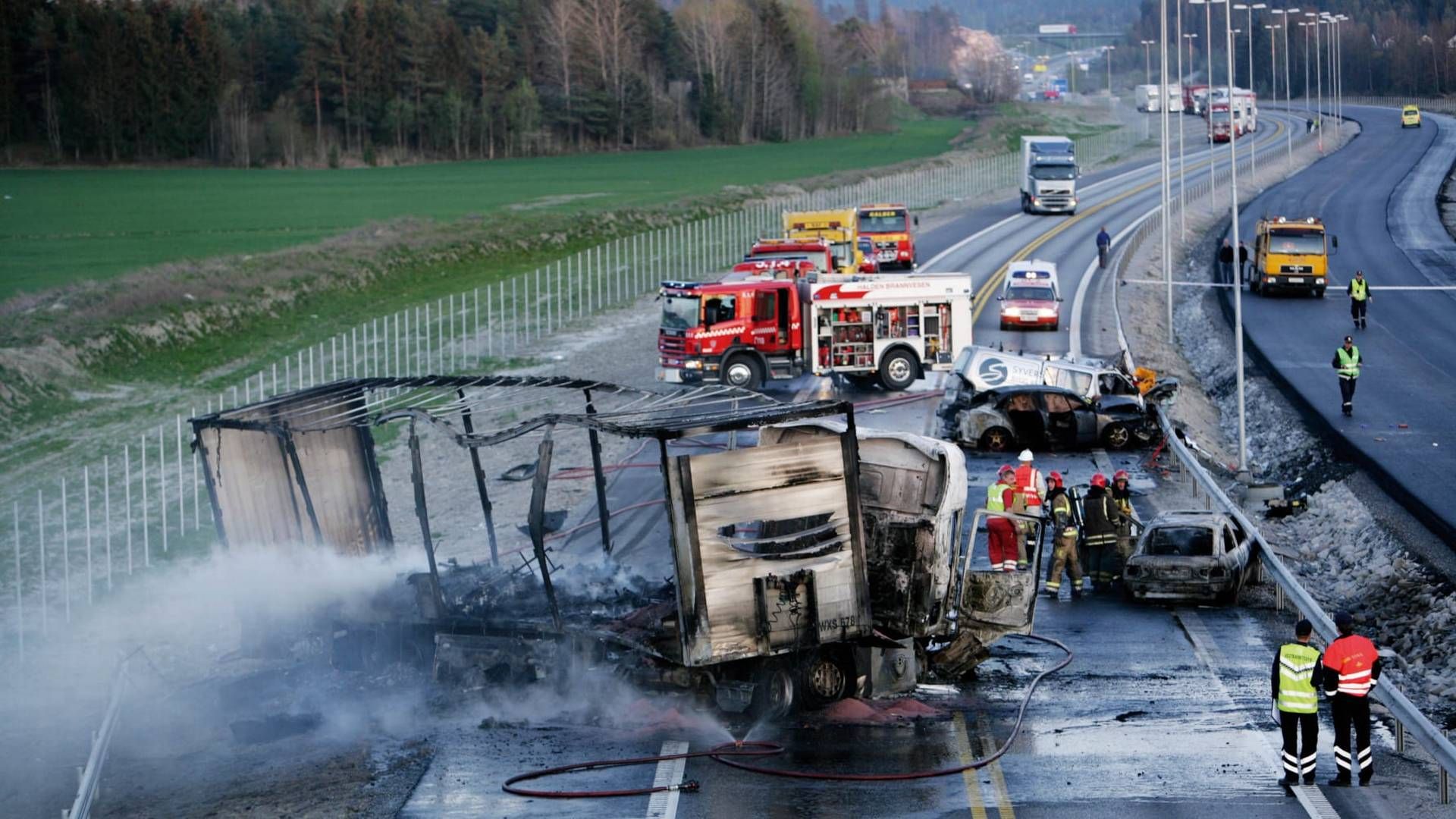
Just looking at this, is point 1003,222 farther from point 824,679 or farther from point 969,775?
point 969,775

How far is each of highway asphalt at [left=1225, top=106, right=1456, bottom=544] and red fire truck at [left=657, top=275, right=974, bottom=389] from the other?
8.65 metres

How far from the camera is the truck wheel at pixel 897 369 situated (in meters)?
37.9

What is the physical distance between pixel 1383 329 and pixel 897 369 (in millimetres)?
18628

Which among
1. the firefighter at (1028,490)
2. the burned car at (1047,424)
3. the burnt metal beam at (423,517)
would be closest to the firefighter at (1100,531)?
the firefighter at (1028,490)

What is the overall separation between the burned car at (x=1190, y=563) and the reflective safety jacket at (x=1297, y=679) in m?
6.82

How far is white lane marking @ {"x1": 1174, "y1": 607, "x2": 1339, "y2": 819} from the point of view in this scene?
13.4 metres

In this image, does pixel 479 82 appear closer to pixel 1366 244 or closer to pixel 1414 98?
pixel 1366 244

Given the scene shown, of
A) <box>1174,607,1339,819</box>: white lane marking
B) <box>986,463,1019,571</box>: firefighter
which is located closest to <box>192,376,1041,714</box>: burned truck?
<box>1174,607,1339,819</box>: white lane marking

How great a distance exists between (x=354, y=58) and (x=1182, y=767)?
383ft

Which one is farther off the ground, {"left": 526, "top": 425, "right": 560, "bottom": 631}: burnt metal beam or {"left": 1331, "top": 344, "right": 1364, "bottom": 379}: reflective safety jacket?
{"left": 526, "top": 425, "right": 560, "bottom": 631}: burnt metal beam

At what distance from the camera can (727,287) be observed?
3725 cm

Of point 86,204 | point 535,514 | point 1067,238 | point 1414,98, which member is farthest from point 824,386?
point 1414,98

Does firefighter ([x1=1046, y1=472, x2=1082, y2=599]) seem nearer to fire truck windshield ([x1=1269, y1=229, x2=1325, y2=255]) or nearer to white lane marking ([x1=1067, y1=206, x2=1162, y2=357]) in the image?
white lane marking ([x1=1067, y1=206, x2=1162, y2=357])

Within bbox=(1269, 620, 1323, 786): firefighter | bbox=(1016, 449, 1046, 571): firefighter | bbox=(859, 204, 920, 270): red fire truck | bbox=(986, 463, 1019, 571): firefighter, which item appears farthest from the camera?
bbox=(859, 204, 920, 270): red fire truck
